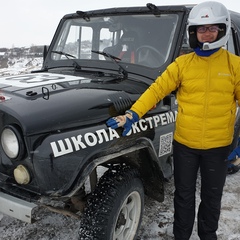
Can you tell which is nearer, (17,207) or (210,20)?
(17,207)

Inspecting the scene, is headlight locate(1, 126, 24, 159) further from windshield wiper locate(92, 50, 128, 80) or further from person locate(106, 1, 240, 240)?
windshield wiper locate(92, 50, 128, 80)

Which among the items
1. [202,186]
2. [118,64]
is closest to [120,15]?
[118,64]

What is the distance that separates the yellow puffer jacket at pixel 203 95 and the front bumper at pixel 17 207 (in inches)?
38.9

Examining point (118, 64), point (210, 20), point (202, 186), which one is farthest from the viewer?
point (118, 64)

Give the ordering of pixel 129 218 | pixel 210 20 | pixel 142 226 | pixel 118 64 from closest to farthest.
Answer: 1. pixel 210 20
2. pixel 129 218
3. pixel 142 226
4. pixel 118 64

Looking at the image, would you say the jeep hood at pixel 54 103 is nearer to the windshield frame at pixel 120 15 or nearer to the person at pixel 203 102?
the person at pixel 203 102

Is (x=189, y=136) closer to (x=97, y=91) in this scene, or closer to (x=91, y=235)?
(x=97, y=91)

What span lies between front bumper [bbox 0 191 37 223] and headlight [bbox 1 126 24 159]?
28 centimetres

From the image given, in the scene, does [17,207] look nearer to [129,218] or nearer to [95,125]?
[95,125]

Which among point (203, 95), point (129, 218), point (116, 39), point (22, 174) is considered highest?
point (116, 39)

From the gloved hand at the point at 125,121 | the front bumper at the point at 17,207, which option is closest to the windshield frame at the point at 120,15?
the gloved hand at the point at 125,121

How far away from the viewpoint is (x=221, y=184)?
8.32 feet

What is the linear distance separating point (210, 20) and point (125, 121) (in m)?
0.91

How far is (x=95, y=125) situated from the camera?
2264 mm
